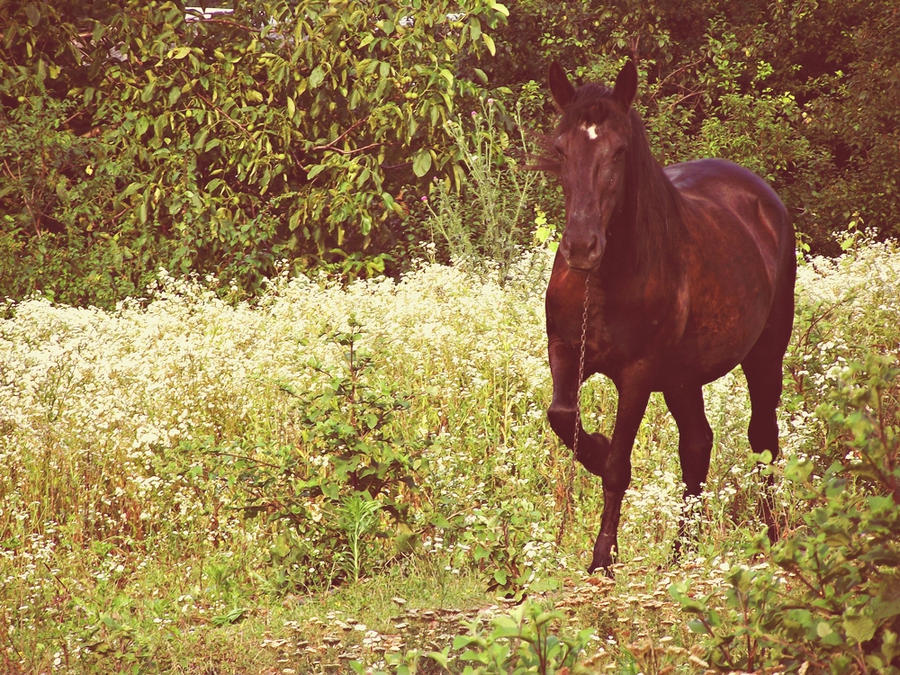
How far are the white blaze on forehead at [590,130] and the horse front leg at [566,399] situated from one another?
82 cm

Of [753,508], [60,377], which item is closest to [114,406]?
[60,377]

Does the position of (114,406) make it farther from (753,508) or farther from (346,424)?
(753,508)

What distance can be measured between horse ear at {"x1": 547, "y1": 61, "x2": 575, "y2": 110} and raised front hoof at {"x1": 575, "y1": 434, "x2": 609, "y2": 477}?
1.29 meters

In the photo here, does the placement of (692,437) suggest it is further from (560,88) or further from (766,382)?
(560,88)

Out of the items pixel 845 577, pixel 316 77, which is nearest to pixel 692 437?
pixel 845 577

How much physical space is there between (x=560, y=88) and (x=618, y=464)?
4.72 feet

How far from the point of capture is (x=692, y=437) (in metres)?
5.21

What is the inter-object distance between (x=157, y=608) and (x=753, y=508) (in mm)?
2668

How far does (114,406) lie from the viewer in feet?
20.5

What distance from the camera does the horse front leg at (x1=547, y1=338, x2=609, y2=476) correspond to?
4.25 meters

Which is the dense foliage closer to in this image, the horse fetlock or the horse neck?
the horse neck

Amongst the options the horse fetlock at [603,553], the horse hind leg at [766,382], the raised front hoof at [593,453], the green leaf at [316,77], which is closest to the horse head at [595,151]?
the raised front hoof at [593,453]

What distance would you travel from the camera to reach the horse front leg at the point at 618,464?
436 centimetres

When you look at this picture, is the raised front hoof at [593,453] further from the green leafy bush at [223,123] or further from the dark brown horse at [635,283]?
the green leafy bush at [223,123]
